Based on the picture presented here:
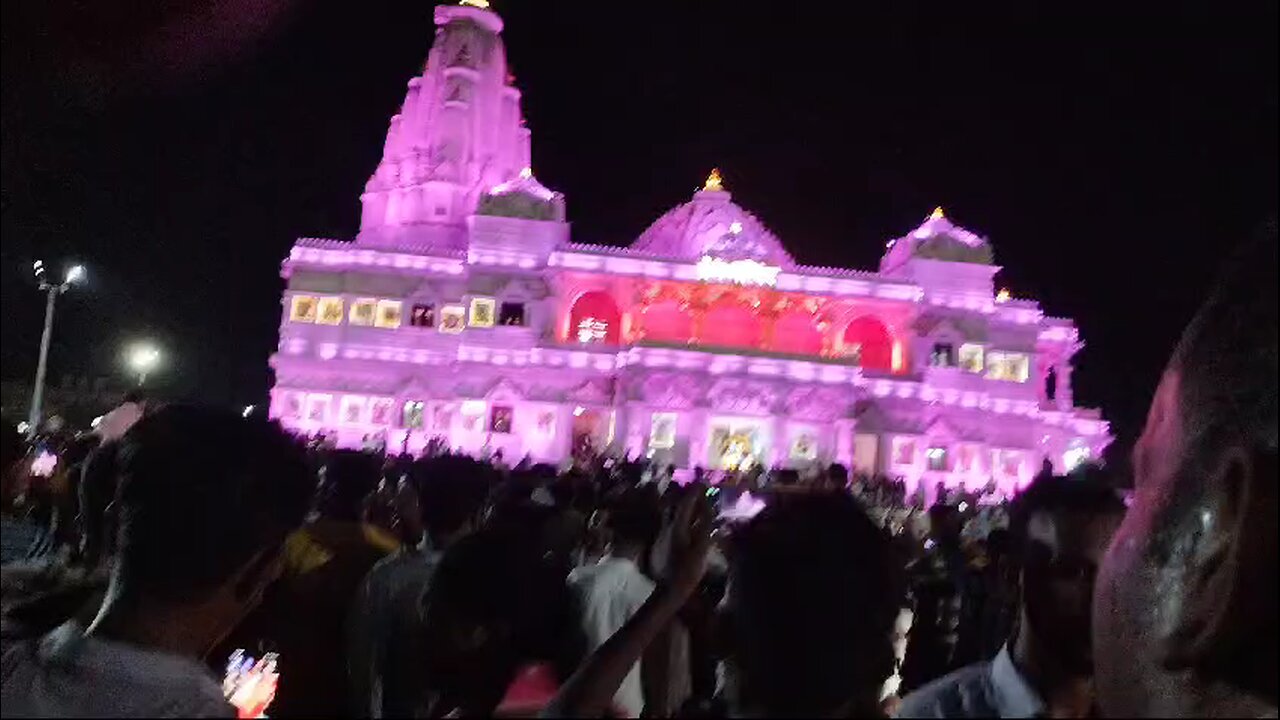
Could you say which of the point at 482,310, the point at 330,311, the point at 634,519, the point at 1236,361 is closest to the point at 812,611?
the point at 1236,361

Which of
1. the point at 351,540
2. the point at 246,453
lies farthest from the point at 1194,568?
the point at 351,540

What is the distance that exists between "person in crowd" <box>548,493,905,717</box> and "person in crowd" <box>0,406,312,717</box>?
110 cm

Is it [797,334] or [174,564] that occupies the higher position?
[797,334]

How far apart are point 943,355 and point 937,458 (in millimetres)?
4701

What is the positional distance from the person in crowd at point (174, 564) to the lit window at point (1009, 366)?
154ft

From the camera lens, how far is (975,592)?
7648 millimetres

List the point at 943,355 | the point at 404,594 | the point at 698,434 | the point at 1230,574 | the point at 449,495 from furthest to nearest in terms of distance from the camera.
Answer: the point at 943,355, the point at 698,434, the point at 449,495, the point at 404,594, the point at 1230,574

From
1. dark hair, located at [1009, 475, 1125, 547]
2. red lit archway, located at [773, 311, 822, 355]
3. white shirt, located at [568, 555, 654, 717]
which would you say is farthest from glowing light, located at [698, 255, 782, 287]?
dark hair, located at [1009, 475, 1125, 547]

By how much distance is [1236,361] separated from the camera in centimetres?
185

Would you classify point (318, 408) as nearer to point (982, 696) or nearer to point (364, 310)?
point (364, 310)

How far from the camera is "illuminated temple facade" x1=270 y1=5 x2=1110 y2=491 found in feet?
135

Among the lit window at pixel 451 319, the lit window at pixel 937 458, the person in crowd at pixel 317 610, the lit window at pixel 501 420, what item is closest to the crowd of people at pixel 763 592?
the person in crowd at pixel 317 610

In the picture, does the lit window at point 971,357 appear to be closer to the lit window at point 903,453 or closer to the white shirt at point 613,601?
the lit window at point 903,453

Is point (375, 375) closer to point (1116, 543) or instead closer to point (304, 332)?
point (304, 332)
